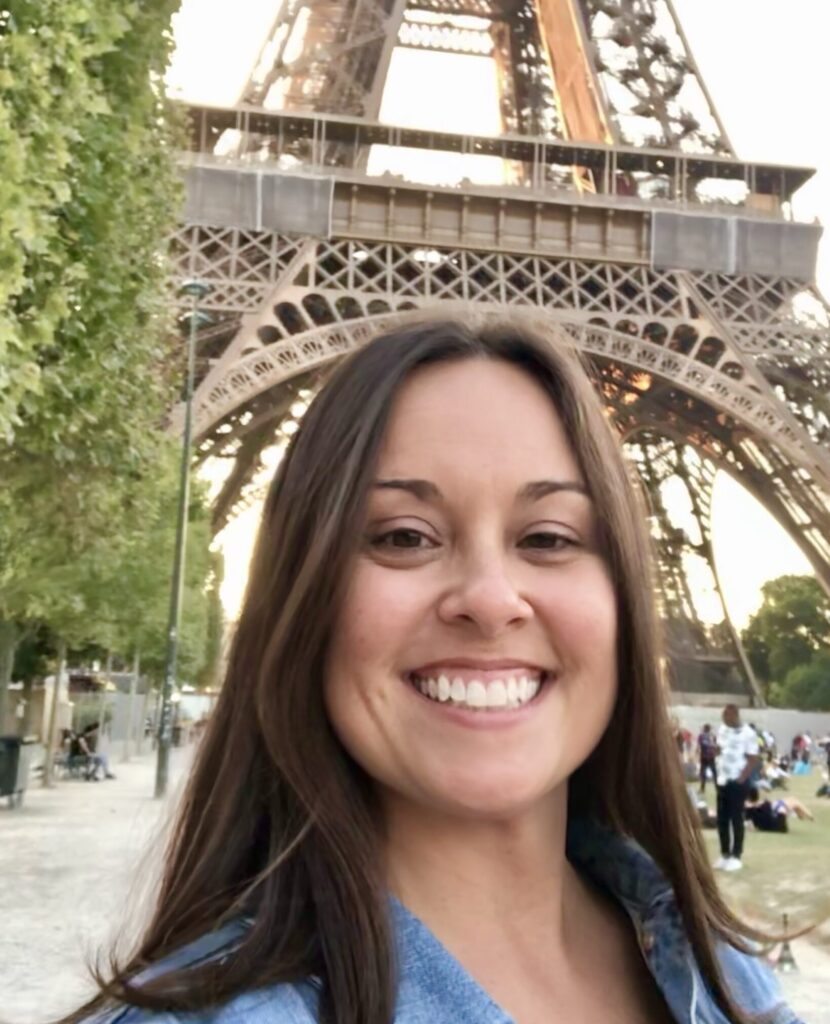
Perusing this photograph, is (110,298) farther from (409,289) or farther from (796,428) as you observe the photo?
(796,428)

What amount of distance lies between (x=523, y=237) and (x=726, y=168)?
551 cm

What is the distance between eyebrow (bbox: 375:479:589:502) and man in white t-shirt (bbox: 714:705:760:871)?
949cm

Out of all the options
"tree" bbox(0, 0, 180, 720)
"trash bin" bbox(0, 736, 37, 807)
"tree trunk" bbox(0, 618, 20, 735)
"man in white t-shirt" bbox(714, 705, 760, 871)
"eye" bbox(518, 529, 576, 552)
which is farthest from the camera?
"tree trunk" bbox(0, 618, 20, 735)

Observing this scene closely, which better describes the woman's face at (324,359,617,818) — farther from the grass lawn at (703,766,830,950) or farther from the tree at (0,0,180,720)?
the tree at (0,0,180,720)

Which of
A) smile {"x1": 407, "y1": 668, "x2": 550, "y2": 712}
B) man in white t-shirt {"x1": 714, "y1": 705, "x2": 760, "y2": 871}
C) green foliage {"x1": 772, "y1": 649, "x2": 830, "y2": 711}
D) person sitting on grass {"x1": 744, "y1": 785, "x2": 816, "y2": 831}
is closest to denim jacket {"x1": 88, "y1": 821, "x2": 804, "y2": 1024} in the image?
smile {"x1": 407, "y1": 668, "x2": 550, "y2": 712}

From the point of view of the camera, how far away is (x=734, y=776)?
35.0ft

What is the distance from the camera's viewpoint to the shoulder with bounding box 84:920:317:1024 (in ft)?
3.91

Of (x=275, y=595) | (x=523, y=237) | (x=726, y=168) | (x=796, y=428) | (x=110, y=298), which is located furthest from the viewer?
(x=726, y=168)

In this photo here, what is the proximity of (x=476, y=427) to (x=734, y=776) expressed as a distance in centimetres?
976

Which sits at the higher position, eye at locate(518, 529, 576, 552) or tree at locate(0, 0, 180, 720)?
tree at locate(0, 0, 180, 720)

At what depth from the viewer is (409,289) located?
26.2 meters

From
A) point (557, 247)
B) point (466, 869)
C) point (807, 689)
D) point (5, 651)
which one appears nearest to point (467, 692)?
point (466, 869)

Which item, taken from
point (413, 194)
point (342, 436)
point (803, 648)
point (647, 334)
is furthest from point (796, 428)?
point (803, 648)

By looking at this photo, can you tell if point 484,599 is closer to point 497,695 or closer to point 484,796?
point 497,695
